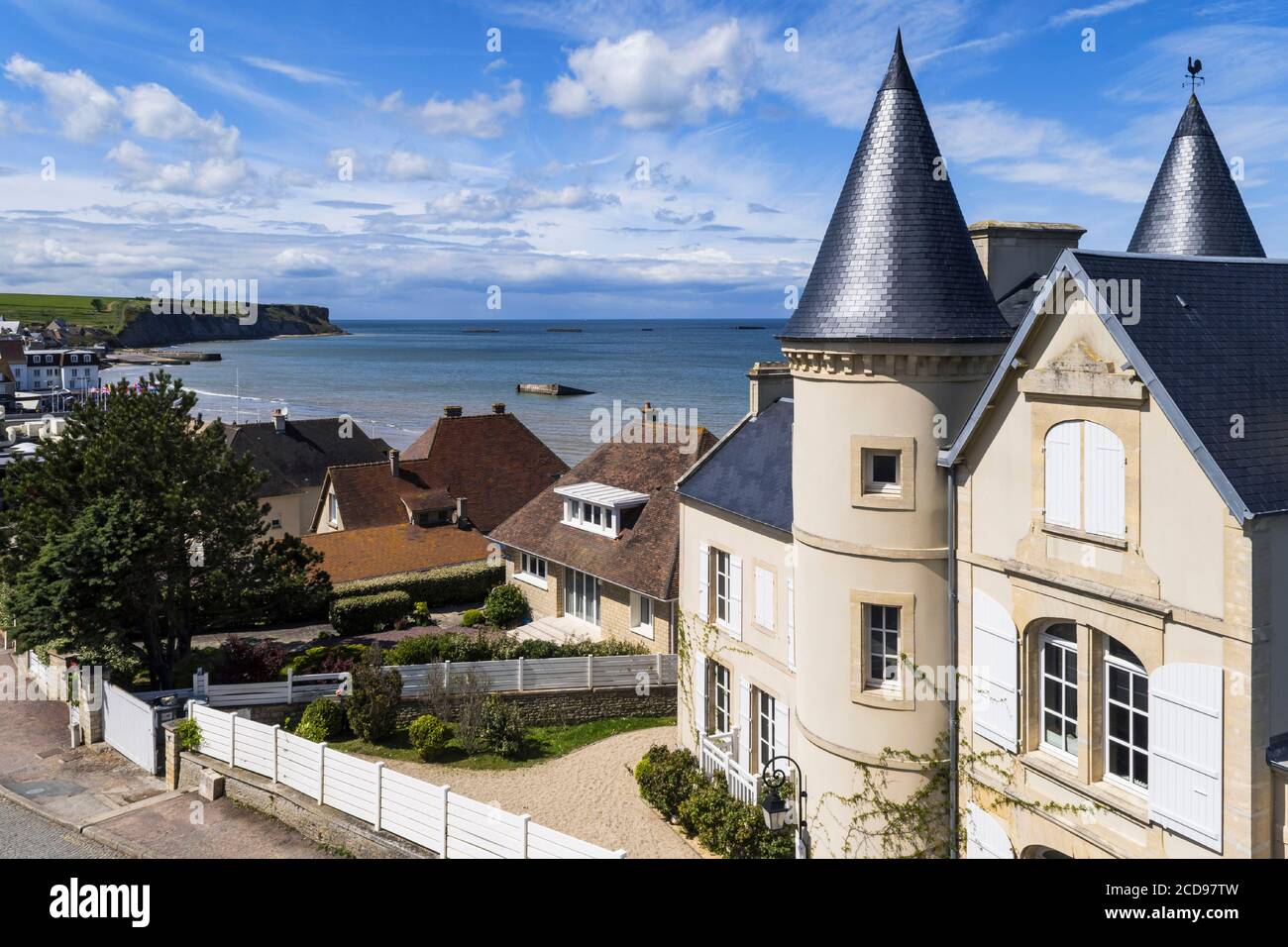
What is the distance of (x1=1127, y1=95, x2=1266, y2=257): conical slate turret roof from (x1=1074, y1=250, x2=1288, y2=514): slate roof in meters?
7.07

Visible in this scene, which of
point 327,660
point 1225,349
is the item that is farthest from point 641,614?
point 1225,349

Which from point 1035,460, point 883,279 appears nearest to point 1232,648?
point 1035,460

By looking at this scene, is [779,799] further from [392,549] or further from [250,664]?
[392,549]

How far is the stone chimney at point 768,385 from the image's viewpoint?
2445 cm

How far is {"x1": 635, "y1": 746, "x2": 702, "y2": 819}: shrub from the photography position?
70.2 ft

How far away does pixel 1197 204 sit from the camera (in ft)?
67.8

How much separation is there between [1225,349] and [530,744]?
1804cm


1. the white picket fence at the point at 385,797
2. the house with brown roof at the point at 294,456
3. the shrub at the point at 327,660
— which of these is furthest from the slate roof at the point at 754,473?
the house with brown roof at the point at 294,456

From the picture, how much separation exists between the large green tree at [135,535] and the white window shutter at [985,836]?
764 inches

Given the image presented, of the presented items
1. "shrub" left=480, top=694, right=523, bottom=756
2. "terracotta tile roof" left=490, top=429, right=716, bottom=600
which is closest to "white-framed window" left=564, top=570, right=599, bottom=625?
"terracotta tile roof" left=490, top=429, right=716, bottom=600

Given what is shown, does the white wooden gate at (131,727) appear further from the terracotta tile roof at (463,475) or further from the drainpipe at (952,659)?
the terracotta tile roof at (463,475)

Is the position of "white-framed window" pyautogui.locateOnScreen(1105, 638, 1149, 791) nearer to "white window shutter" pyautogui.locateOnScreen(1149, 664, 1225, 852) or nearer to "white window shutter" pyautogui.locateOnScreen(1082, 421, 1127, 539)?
"white window shutter" pyautogui.locateOnScreen(1149, 664, 1225, 852)

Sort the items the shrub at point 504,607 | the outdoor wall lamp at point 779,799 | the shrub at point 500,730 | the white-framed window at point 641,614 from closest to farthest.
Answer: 1. the outdoor wall lamp at point 779,799
2. the shrub at point 500,730
3. the white-framed window at point 641,614
4. the shrub at point 504,607
